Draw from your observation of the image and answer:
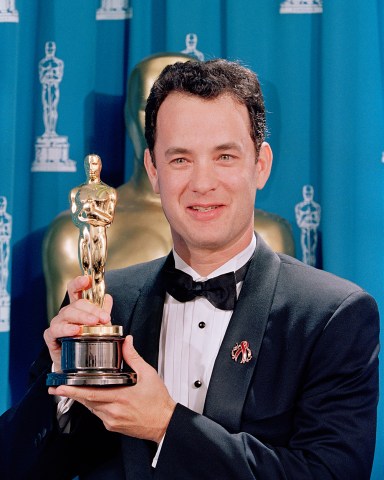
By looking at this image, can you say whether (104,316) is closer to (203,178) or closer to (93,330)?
(93,330)

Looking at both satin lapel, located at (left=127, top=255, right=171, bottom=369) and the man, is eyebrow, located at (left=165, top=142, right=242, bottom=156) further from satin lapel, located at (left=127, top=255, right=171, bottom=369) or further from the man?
A: satin lapel, located at (left=127, top=255, right=171, bottom=369)

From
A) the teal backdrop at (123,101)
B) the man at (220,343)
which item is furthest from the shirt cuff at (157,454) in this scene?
the teal backdrop at (123,101)

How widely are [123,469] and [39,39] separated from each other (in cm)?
143

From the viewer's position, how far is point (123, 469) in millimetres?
1711

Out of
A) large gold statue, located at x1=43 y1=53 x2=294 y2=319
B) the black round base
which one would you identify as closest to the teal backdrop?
large gold statue, located at x1=43 y1=53 x2=294 y2=319

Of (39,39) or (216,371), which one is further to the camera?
(39,39)

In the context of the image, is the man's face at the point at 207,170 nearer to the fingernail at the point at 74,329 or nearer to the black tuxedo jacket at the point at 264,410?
the black tuxedo jacket at the point at 264,410

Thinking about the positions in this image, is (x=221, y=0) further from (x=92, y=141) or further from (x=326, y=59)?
(x=92, y=141)

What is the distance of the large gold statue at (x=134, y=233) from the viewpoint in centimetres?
243

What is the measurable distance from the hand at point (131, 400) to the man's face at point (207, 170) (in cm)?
33

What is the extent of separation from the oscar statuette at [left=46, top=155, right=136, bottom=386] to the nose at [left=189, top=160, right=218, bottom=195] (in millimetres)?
185

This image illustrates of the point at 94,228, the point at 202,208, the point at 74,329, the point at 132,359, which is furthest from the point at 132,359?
the point at 202,208

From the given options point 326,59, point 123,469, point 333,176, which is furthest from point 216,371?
point 326,59

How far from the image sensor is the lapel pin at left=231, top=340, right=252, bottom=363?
1677 millimetres
